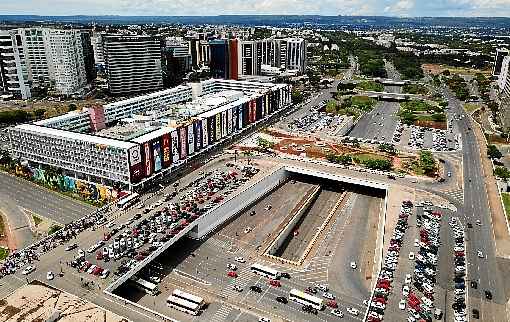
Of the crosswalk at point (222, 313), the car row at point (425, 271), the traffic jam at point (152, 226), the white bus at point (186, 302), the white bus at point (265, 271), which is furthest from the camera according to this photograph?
the white bus at point (265, 271)

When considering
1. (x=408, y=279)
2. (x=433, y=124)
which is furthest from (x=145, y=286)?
(x=433, y=124)

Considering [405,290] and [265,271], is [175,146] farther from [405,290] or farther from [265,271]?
[405,290]

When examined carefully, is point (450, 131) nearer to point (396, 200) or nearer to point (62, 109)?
point (396, 200)

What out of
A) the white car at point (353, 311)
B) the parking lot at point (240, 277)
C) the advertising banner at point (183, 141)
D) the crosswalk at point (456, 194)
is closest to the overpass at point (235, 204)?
the parking lot at point (240, 277)

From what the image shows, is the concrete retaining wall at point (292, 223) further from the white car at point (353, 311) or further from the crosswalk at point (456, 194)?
the crosswalk at point (456, 194)

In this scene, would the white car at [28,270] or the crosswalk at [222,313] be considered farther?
the white car at [28,270]

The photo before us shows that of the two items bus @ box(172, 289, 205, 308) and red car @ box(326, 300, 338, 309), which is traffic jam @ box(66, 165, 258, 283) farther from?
red car @ box(326, 300, 338, 309)

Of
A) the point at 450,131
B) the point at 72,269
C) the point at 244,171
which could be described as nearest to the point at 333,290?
the point at 72,269
